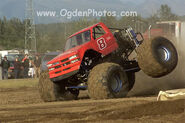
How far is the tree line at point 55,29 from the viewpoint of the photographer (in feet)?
190

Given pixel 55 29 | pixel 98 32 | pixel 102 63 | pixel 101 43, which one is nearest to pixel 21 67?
pixel 98 32

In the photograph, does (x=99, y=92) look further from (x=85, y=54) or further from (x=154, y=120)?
(x=154, y=120)

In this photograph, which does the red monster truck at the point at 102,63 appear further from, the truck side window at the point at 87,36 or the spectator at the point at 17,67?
the spectator at the point at 17,67

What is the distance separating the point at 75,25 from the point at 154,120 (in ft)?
191

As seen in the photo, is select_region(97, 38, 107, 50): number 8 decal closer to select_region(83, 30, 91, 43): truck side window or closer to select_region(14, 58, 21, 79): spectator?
select_region(83, 30, 91, 43): truck side window

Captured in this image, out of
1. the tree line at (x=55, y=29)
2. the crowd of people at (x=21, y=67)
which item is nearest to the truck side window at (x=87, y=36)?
the crowd of people at (x=21, y=67)

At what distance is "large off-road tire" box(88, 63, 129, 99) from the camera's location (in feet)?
31.3

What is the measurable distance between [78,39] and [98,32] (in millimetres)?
562

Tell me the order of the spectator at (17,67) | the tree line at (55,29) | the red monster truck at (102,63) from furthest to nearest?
the tree line at (55,29)
the spectator at (17,67)
the red monster truck at (102,63)

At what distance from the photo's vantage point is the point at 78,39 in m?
11.0

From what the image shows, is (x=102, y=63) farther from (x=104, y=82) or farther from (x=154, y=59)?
(x=154, y=59)

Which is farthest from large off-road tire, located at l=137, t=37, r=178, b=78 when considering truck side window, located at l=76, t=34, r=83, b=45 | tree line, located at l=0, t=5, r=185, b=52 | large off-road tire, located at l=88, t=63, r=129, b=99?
tree line, located at l=0, t=5, r=185, b=52

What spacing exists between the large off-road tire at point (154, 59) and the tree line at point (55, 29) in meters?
37.3

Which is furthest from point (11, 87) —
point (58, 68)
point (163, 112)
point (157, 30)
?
point (163, 112)
